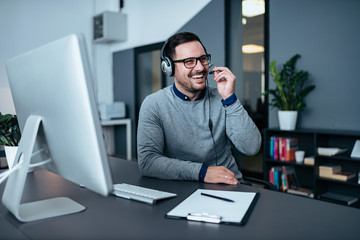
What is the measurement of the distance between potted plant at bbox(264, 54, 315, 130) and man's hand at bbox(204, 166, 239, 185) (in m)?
2.18

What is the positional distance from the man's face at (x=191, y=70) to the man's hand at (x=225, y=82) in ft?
0.42

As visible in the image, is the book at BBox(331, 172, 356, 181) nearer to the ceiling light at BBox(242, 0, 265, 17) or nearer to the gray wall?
the ceiling light at BBox(242, 0, 265, 17)

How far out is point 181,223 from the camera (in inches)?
34.7

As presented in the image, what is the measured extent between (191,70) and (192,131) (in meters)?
0.33

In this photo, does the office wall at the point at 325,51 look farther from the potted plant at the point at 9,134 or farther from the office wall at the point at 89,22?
the potted plant at the point at 9,134

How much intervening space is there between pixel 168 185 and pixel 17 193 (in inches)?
22.2

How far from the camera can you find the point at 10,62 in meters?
1.04

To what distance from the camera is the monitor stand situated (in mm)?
891

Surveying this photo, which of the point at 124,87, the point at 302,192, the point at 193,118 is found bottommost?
the point at 302,192

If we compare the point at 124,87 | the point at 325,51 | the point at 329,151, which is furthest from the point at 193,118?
the point at 124,87

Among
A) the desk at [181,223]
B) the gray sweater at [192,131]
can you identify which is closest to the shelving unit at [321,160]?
the gray sweater at [192,131]

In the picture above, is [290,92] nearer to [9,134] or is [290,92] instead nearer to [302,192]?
[302,192]

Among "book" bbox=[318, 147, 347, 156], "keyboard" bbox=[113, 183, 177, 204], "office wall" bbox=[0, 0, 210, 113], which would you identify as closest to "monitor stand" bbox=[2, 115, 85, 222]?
"keyboard" bbox=[113, 183, 177, 204]

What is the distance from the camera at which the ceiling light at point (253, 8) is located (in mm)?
3852
